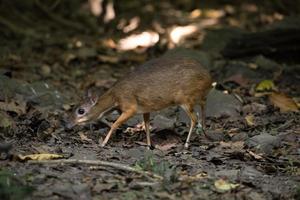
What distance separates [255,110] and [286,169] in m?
2.37

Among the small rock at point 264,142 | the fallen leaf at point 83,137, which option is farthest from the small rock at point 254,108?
the fallen leaf at point 83,137

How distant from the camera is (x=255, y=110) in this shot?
326 inches

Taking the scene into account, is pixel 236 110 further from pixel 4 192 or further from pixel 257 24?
pixel 257 24

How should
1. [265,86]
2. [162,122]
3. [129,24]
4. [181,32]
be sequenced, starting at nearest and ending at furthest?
[162,122] → [265,86] → [181,32] → [129,24]

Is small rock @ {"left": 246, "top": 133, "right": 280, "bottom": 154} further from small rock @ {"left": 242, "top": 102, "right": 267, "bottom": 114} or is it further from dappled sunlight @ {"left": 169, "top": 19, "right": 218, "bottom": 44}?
dappled sunlight @ {"left": 169, "top": 19, "right": 218, "bottom": 44}

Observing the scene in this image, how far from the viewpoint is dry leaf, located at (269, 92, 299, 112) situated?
26.8 ft

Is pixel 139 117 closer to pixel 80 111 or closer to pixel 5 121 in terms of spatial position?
pixel 80 111

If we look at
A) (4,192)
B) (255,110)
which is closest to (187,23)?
(255,110)

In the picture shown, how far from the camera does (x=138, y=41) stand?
11867 millimetres

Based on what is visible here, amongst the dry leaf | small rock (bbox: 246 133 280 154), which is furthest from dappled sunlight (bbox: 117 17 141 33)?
small rock (bbox: 246 133 280 154)

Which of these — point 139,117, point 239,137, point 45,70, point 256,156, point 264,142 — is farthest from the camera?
point 45,70

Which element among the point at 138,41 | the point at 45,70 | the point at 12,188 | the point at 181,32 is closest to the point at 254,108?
the point at 45,70

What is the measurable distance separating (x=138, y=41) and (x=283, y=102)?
4.11 m

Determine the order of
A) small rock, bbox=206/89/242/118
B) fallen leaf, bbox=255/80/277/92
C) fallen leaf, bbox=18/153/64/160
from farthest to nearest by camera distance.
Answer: fallen leaf, bbox=255/80/277/92, small rock, bbox=206/89/242/118, fallen leaf, bbox=18/153/64/160
